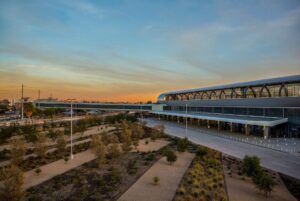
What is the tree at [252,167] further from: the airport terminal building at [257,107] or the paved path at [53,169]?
the airport terminal building at [257,107]

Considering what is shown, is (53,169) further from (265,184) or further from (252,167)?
(265,184)

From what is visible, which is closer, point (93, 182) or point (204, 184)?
point (204, 184)

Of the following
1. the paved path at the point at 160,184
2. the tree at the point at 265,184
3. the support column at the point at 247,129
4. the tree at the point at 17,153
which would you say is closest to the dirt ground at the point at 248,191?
the tree at the point at 265,184

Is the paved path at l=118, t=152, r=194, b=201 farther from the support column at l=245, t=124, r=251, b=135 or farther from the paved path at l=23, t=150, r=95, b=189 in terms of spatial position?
the support column at l=245, t=124, r=251, b=135

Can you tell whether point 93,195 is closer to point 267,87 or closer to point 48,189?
point 48,189

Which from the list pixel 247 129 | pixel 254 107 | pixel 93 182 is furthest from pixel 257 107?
pixel 93 182

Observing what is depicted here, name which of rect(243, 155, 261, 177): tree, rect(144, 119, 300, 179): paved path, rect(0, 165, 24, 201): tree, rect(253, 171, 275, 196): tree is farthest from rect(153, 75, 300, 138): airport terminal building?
rect(0, 165, 24, 201): tree

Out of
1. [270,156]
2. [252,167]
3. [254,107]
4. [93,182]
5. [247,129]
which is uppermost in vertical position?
[254,107]
